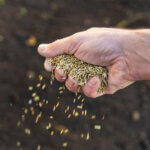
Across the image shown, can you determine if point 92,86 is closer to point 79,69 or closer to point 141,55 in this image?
point 79,69

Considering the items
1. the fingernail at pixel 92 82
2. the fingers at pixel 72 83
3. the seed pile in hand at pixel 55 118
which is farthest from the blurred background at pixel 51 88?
the fingernail at pixel 92 82

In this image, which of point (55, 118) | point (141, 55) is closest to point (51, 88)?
point (55, 118)

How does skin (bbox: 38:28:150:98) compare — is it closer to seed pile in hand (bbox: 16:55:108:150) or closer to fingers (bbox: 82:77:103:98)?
fingers (bbox: 82:77:103:98)

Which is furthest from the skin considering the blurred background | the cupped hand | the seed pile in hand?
the blurred background

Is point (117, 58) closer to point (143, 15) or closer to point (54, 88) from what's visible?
point (54, 88)

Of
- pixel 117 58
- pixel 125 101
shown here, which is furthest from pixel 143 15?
pixel 117 58
